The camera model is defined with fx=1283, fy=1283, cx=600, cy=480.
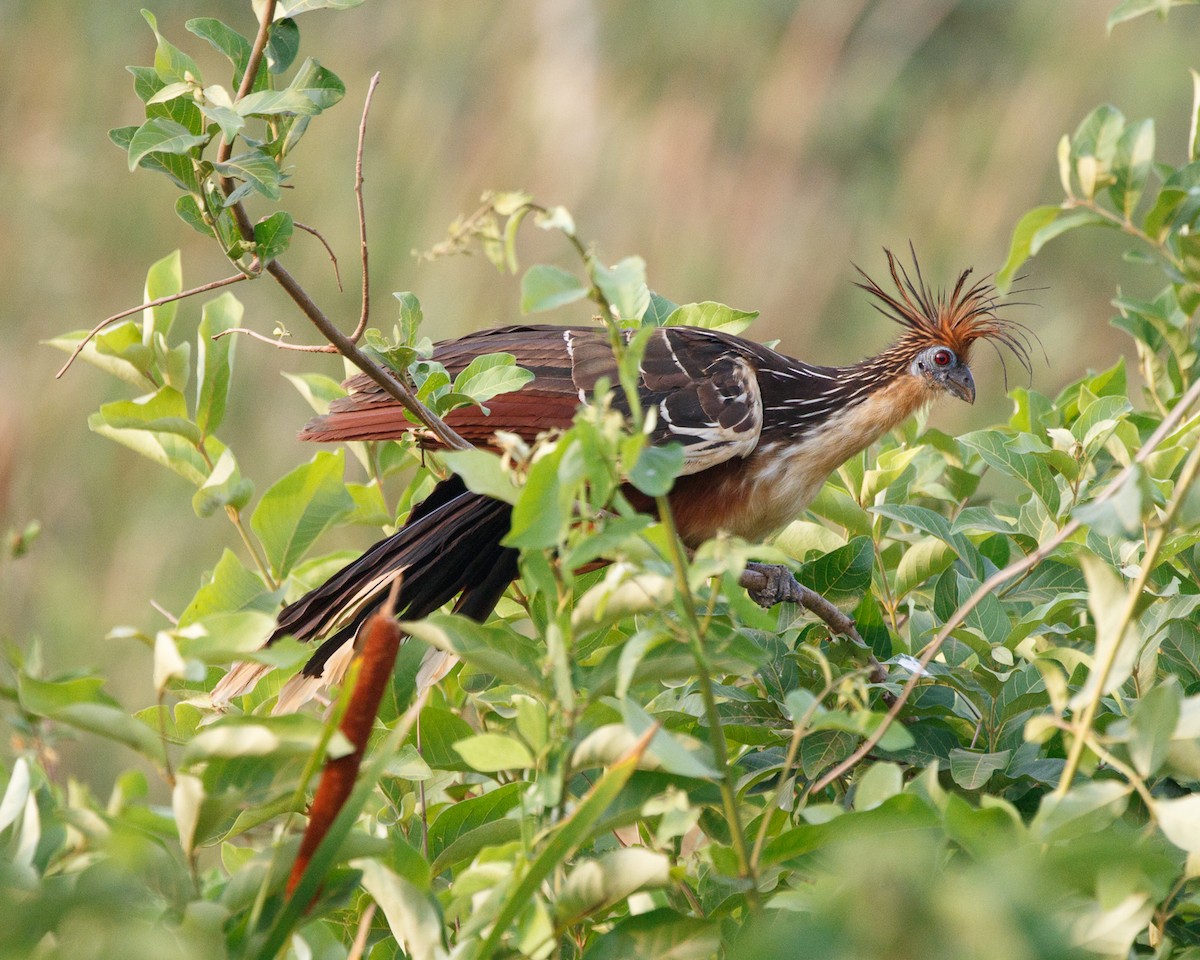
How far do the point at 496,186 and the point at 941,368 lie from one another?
294 centimetres

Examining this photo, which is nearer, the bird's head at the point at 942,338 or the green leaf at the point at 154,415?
the green leaf at the point at 154,415

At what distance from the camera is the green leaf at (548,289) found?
2.81 ft

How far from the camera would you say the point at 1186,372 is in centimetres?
181

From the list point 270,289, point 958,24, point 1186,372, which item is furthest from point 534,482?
point 958,24

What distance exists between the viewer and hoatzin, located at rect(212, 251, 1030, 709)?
1944mm

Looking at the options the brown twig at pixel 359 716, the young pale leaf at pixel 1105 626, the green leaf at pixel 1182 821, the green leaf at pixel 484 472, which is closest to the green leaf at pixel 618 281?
the green leaf at pixel 484 472

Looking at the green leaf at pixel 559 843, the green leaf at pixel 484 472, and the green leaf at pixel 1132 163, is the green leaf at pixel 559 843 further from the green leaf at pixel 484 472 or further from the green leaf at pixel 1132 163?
the green leaf at pixel 1132 163

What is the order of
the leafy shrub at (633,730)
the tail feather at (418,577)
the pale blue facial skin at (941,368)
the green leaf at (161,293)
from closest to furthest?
the leafy shrub at (633,730) < the green leaf at (161,293) < the tail feather at (418,577) < the pale blue facial skin at (941,368)

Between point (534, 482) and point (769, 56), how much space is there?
23.3 feet

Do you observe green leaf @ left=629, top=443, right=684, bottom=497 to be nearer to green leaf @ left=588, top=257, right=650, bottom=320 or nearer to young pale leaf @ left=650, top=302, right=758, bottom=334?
green leaf @ left=588, top=257, right=650, bottom=320

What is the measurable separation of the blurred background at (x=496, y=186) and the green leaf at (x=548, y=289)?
4.03 meters

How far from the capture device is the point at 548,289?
872 millimetres

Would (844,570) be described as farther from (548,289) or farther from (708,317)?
(548,289)

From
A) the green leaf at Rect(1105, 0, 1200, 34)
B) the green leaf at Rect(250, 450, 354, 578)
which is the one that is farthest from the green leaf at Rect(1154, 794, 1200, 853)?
the green leaf at Rect(250, 450, 354, 578)
